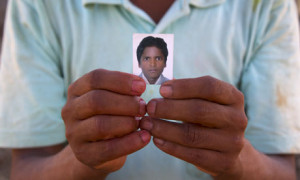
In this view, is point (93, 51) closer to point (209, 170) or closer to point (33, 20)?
point (33, 20)

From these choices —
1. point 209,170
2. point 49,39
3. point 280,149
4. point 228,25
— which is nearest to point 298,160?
point 280,149

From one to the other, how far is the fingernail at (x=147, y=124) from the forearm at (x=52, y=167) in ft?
0.79

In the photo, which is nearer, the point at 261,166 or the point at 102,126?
the point at 102,126

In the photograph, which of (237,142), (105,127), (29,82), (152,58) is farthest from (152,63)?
(29,82)

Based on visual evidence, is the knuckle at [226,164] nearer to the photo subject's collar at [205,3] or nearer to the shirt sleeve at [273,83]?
the shirt sleeve at [273,83]

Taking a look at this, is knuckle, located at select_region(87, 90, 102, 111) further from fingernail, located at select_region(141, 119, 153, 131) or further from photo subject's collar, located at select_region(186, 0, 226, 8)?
photo subject's collar, located at select_region(186, 0, 226, 8)

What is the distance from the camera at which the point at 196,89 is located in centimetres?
75

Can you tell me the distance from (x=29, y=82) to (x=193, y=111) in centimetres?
70

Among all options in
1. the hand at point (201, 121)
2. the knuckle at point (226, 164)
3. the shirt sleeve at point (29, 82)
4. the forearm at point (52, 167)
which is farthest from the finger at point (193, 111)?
the shirt sleeve at point (29, 82)

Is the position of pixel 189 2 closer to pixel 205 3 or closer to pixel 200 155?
pixel 205 3

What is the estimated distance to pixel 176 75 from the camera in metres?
1.15

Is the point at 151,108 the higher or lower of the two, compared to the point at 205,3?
lower

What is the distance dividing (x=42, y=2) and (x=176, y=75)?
2.11 feet

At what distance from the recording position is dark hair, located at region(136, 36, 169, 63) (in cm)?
79
